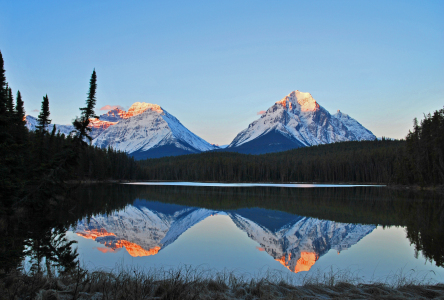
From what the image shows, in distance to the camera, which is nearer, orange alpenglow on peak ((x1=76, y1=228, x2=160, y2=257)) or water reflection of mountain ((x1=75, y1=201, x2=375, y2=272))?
orange alpenglow on peak ((x1=76, y1=228, x2=160, y2=257))

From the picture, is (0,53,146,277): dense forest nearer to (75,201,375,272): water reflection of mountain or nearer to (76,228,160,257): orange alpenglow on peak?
(76,228,160,257): orange alpenglow on peak

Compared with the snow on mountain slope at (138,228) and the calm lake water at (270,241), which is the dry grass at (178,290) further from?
the snow on mountain slope at (138,228)

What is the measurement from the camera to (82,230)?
20641mm

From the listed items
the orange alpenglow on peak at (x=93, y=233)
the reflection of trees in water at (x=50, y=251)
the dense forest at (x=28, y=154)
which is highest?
the dense forest at (x=28, y=154)

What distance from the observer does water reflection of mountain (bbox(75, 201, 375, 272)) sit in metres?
16.2

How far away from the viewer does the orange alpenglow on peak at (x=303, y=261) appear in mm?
13148

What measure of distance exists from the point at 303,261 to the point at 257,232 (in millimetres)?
7234

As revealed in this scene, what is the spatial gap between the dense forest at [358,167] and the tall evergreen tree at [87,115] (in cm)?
6020

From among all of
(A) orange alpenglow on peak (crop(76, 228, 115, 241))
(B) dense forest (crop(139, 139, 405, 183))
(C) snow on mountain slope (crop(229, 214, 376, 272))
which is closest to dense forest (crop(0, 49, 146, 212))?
(A) orange alpenglow on peak (crop(76, 228, 115, 241))

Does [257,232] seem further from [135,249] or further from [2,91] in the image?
[2,91]

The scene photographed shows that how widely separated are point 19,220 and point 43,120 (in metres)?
25.9

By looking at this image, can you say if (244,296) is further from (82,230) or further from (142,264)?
(82,230)

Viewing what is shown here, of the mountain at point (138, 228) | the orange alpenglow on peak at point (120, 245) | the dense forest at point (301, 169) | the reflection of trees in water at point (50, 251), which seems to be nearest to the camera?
the reflection of trees in water at point (50, 251)

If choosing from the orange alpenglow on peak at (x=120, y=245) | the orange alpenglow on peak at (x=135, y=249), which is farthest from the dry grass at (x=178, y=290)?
the orange alpenglow on peak at (x=120, y=245)
